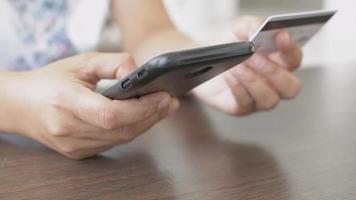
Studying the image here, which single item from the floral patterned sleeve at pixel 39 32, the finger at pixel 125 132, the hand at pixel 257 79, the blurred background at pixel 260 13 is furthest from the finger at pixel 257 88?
the blurred background at pixel 260 13

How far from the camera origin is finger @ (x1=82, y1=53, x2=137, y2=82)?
1.49ft

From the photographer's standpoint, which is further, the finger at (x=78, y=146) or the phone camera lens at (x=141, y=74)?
the finger at (x=78, y=146)

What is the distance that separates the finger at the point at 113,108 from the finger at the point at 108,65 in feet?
0.14

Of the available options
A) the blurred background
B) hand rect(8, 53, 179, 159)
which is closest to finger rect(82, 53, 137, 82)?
hand rect(8, 53, 179, 159)

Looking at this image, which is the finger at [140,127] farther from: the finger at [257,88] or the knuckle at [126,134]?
the finger at [257,88]

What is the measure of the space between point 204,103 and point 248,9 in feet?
4.77

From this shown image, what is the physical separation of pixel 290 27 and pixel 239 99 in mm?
117

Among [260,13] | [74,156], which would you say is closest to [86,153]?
[74,156]

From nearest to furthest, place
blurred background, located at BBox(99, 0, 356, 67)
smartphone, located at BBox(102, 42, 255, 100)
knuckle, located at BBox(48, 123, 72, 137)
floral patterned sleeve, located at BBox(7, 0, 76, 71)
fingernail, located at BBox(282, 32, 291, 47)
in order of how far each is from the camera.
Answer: smartphone, located at BBox(102, 42, 255, 100) < knuckle, located at BBox(48, 123, 72, 137) < fingernail, located at BBox(282, 32, 291, 47) < floral patterned sleeve, located at BBox(7, 0, 76, 71) < blurred background, located at BBox(99, 0, 356, 67)

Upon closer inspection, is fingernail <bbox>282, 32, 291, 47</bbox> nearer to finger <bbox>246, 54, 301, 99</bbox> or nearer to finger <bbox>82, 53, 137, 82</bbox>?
finger <bbox>246, 54, 301, 99</bbox>

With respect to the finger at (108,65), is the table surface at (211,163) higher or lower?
lower

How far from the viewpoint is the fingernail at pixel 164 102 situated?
414mm

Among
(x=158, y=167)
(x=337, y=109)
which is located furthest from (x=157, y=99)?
(x=337, y=109)

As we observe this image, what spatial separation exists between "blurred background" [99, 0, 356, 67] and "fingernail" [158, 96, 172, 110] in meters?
1.22
